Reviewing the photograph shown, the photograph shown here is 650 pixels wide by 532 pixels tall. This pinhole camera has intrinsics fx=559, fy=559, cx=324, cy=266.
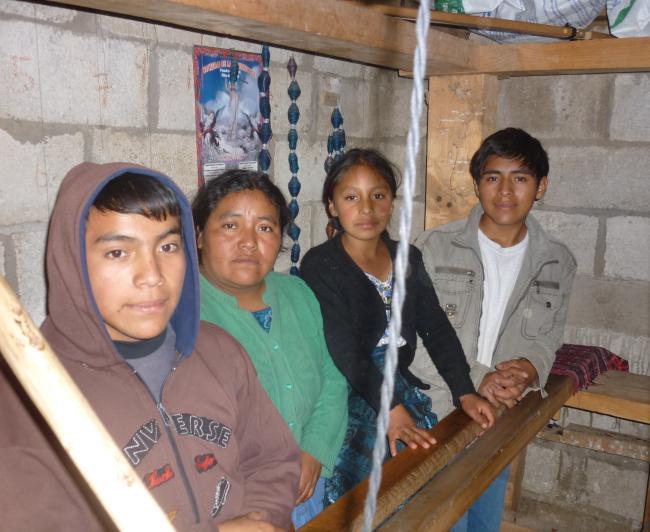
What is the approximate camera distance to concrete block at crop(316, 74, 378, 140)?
7.19 feet

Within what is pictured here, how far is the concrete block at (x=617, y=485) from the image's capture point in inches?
97.8

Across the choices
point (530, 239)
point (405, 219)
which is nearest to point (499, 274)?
point (530, 239)

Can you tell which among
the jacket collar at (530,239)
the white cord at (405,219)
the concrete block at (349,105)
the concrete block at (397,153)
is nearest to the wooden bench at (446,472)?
the jacket collar at (530,239)

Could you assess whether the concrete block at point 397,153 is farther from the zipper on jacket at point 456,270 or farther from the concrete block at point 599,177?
the zipper on jacket at point 456,270

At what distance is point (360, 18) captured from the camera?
148 centimetres

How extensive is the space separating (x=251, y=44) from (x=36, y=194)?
0.89m

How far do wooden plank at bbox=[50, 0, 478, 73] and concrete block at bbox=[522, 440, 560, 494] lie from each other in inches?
74.5

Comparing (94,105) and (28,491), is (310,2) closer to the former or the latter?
(94,105)

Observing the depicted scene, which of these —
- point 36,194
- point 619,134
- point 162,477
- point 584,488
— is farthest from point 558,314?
point 36,194

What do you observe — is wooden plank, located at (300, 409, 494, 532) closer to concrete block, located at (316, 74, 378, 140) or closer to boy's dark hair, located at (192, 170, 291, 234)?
boy's dark hair, located at (192, 170, 291, 234)

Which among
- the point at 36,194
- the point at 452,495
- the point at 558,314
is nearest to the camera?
the point at 452,495

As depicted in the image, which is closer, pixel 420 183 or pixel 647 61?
pixel 647 61

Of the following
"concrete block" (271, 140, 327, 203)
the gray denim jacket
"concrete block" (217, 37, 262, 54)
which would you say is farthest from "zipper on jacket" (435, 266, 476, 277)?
"concrete block" (217, 37, 262, 54)

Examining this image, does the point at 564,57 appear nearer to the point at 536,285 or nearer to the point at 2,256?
the point at 536,285
